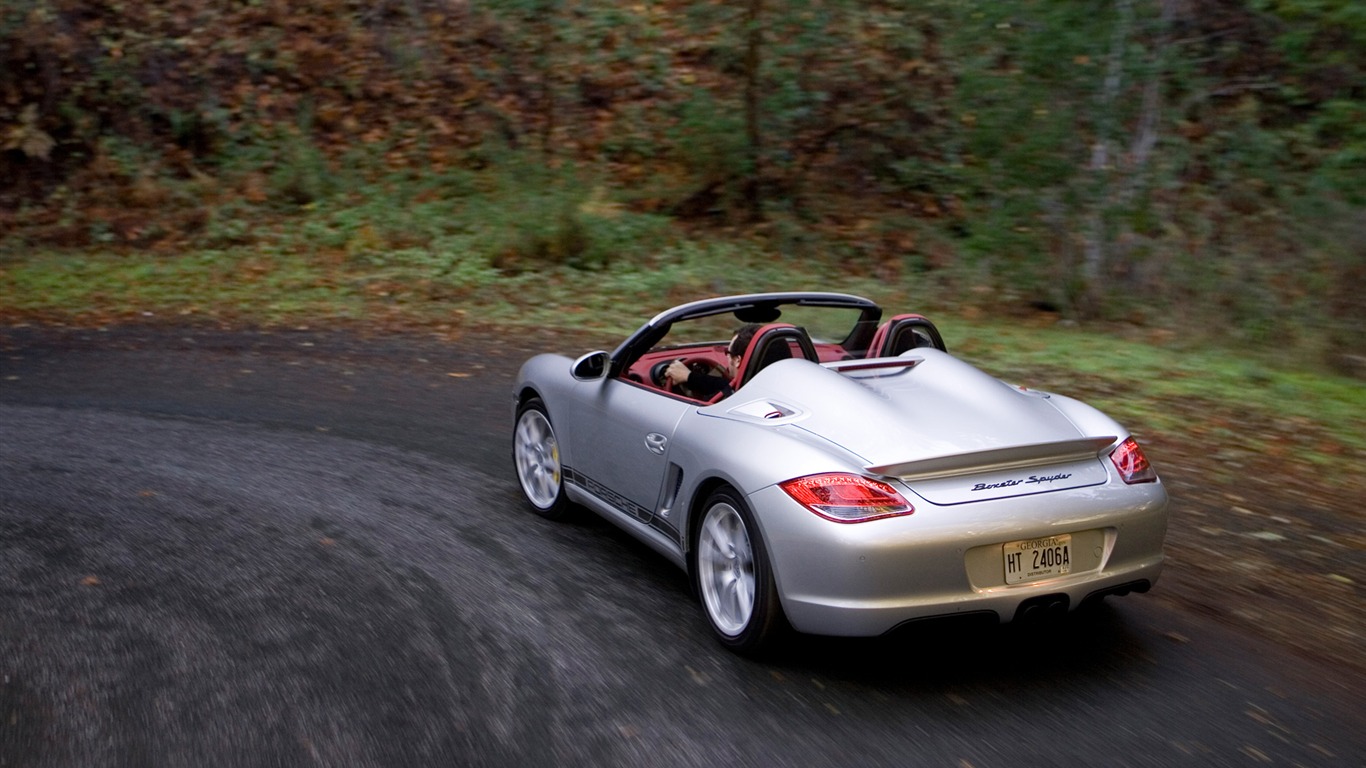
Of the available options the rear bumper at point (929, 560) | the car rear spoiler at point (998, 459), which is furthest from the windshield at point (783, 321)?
the rear bumper at point (929, 560)

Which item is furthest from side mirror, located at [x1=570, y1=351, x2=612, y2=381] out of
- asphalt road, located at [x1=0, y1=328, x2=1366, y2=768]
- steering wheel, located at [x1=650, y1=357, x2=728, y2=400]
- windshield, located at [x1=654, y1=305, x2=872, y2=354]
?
windshield, located at [x1=654, y1=305, x2=872, y2=354]

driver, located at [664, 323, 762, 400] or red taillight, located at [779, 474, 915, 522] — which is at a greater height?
driver, located at [664, 323, 762, 400]

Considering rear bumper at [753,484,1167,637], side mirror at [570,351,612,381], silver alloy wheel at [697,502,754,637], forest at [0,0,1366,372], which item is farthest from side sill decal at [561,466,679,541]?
forest at [0,0,1366,372]

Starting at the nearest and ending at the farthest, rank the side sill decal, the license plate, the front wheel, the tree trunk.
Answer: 1. the license plate
2. the front wheel
3. the side sill decal
4. the tree trunk

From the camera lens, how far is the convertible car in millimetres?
4230

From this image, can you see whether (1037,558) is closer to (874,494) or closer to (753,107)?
(874,494)

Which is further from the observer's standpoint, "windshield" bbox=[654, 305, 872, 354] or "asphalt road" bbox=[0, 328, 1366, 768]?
"windshield" bbox=[654, 305, 872, 354]

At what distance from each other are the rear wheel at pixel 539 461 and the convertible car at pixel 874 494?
3.05 feet

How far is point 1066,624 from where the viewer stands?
5.08 meters

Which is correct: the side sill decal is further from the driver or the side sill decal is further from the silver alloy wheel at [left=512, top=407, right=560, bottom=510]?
the driver

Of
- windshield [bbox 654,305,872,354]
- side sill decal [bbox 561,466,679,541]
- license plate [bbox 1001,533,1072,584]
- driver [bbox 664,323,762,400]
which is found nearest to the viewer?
license plate [bbox 1001,533,1072,584]

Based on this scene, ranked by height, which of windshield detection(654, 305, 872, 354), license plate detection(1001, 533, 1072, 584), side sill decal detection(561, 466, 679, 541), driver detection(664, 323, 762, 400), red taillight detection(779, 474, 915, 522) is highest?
driver detection(664, 323, 762, 400)

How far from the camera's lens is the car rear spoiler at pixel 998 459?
4.36 metres

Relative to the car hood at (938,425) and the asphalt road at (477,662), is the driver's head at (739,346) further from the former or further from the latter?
the asphalt road at (477,662)
